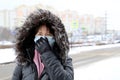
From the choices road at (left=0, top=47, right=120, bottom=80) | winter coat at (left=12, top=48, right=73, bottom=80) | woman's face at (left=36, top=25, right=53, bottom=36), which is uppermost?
woman's face at (left=36, top=25, right=53, bottom=36)

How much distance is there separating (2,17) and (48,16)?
75.2 m

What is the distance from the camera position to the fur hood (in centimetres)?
237

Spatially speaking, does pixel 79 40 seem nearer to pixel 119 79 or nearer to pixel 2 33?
pixel 2 33

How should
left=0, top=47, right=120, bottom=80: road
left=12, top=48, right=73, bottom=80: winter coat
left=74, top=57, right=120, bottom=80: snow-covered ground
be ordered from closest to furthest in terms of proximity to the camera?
left=12, top=48, right=73, bottom=80: winter coat → left=74, top=57, right=120, bottom=80: snow-covered ground → left=0, top=47, right=120, bottom=80: road

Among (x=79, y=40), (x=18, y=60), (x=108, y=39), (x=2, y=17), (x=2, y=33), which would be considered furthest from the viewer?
(x=108, y=39)

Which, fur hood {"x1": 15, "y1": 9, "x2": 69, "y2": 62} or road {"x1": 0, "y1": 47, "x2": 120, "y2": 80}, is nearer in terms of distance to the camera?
fur hood {"x1": 15, "y1": 9, "x2": 69, "y2": 62}

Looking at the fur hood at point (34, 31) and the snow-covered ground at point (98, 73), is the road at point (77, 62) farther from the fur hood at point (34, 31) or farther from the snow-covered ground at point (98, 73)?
the fur hood at point (34, 31)

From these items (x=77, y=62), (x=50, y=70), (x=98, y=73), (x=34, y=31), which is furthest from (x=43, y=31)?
(x=77, y=62)

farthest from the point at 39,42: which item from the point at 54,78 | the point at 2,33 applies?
the point at 2,33

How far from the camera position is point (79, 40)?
6419 cm

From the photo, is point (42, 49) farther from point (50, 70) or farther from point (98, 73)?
point (98, 73)

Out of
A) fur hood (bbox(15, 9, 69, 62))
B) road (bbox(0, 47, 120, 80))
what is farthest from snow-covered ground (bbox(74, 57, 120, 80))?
fur hood (bbox(15, 9, 69, 62))

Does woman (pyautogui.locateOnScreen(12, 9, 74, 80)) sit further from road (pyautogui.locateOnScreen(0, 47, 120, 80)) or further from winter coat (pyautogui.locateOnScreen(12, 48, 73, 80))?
road (pyautogui.locateOnScreen(0, 47, 120, 80))

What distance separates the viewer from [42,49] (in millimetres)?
2311
